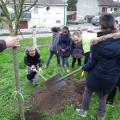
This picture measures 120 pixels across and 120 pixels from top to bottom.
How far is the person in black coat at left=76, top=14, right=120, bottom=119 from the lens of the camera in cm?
491

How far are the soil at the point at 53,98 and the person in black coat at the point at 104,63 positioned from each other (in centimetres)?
93

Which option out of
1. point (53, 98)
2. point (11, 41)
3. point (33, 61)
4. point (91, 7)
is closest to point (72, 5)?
point (91, 7)

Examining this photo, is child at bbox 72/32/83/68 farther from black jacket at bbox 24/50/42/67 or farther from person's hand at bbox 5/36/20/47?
person's hand at bbox 5/36/20/47

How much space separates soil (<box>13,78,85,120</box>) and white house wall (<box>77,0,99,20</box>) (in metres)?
58.9

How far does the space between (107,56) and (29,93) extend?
2490 millimetres

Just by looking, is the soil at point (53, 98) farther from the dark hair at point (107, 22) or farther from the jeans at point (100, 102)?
the dark hair at point (107, 22)

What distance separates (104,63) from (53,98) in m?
1.71

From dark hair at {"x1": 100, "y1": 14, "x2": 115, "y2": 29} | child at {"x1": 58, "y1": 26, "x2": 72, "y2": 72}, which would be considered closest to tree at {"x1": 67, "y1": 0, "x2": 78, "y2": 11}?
child at {"x1": 58, "y1": 26, "x2": 72, "y2": 72}

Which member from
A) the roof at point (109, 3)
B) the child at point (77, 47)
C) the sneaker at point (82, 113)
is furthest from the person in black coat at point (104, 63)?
the roof at point (109, 3)

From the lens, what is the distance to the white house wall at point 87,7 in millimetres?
64938

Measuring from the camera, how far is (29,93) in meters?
6.86

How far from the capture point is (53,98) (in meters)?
6.34

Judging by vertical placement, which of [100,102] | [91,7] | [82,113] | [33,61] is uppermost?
[91,7]

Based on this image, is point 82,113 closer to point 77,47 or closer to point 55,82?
point 55,82
